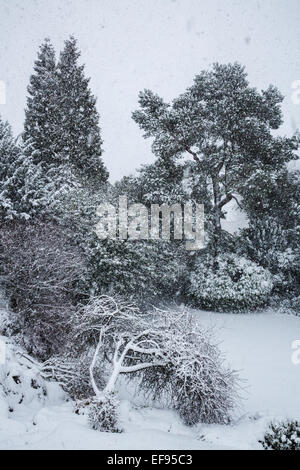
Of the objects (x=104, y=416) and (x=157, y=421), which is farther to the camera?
(x=157, y=421)

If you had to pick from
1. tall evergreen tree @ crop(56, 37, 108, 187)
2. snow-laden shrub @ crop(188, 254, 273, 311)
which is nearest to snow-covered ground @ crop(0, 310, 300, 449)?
snow-laden shrub @ crop(188, 254, 273, 311)

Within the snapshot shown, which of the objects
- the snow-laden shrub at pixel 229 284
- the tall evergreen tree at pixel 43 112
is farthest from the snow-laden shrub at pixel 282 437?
the tall evergreen tree at pixel 43 112

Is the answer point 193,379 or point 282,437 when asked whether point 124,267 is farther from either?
point 282,437

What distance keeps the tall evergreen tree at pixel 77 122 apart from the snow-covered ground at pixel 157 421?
1353 centimetres

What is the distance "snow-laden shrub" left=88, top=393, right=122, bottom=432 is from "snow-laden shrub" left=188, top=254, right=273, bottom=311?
10940mm

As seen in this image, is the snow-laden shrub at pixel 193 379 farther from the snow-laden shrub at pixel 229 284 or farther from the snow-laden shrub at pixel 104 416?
the snow-laden shrub at pixel 229 284

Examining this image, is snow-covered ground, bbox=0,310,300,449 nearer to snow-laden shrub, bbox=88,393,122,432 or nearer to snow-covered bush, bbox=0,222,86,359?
snow-laden shrub, bbox=88,393,122,432

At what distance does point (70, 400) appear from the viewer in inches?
267

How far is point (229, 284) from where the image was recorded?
15.5 meters

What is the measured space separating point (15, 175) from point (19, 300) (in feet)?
18.6

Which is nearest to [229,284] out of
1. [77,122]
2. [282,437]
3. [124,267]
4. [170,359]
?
[124,267]

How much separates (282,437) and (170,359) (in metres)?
2.37

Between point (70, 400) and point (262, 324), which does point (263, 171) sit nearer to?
point (262, 324)
